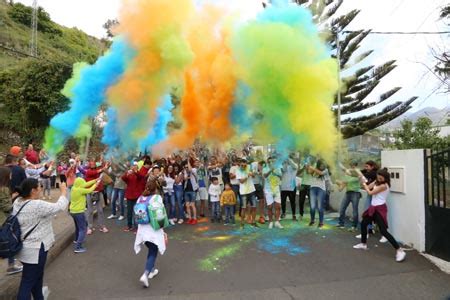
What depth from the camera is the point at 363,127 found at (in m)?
21.9

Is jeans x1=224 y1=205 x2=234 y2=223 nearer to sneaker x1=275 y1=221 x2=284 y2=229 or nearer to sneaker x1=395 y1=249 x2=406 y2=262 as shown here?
sneaker x1=275 y1=221 x2=284 y2=229

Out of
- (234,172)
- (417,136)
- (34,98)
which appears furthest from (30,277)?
(34,98)

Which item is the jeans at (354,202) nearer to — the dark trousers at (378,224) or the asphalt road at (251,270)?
the asphalt road at (251,270)

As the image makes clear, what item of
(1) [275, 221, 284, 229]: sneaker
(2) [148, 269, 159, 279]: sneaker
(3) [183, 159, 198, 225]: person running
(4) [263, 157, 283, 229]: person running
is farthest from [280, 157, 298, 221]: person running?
(2) [148, 269, 159, 279]: sneaker

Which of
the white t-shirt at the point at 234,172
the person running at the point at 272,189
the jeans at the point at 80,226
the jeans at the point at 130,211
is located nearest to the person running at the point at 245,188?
Result: the white t-shirt at the point at 234,172

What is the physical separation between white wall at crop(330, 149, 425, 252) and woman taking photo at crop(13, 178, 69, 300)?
18.1 feet

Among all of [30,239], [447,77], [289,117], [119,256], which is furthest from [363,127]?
[30,239]

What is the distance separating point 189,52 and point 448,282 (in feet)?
22.4

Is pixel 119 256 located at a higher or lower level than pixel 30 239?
lower

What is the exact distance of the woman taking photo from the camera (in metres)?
3.91

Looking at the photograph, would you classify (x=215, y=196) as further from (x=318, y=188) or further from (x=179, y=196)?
(x=318, y=188)

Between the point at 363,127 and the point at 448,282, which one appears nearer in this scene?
the point at 448,282

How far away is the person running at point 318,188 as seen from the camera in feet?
A: 27.6

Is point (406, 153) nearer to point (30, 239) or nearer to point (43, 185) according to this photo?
point (30, 239)
